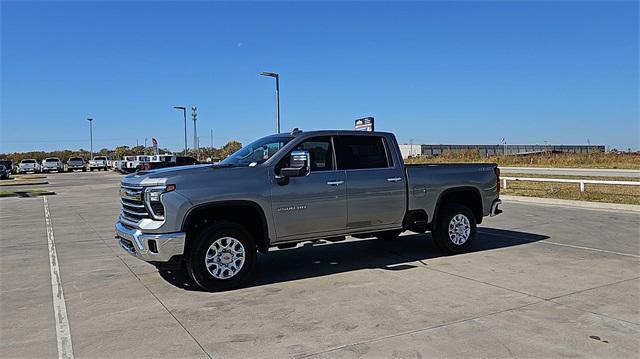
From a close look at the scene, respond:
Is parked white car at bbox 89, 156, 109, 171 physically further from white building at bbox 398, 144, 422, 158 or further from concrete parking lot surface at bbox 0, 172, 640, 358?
concrete parking lot surface at bbox 0, 172, 640, 358

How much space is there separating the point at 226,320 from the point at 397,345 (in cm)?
181

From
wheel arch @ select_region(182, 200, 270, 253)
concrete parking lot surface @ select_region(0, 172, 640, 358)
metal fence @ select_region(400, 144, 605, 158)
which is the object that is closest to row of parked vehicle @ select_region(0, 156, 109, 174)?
metal fence @ select_region(400, 144, 605, 158)

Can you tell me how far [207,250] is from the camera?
20.7 feet

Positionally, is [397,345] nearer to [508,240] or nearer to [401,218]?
[401,218]

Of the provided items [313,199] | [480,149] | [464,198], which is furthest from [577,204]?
[480,149]

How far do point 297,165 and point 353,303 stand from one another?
1873mm

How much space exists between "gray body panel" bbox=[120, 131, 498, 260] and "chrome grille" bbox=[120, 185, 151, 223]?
84mm

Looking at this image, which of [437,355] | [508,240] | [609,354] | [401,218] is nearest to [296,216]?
[401,218]

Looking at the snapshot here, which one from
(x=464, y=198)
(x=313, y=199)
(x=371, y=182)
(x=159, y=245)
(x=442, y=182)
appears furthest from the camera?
(x=464, y=198)

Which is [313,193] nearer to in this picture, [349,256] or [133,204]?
[349,256]

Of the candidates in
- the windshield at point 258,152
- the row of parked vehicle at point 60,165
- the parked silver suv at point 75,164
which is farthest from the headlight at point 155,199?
the parked silver suv at point 75,164

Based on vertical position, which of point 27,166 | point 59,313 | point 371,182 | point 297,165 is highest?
point 27,166

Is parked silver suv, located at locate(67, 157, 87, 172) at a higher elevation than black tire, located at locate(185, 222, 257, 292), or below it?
higher

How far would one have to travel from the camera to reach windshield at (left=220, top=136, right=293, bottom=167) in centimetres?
711
